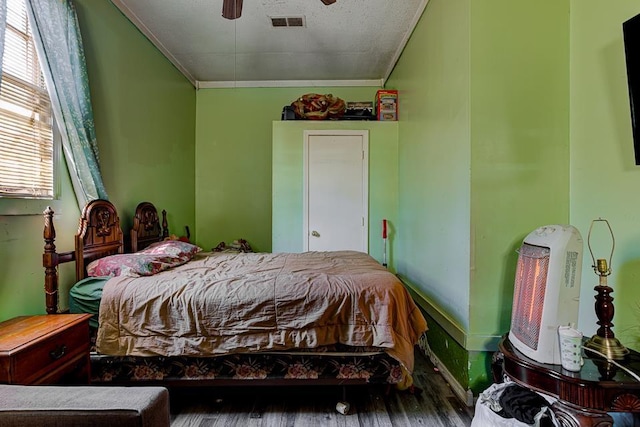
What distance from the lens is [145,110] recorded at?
10.4 feet

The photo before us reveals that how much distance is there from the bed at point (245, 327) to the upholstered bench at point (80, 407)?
80 cm

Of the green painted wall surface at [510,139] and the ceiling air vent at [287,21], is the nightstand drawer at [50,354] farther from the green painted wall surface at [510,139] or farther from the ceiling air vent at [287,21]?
the ceiling air vent at [287,21]

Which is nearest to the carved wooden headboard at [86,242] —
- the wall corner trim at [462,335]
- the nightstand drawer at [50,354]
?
the nightstand drawer at [50,354]

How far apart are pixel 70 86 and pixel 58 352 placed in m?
1.61

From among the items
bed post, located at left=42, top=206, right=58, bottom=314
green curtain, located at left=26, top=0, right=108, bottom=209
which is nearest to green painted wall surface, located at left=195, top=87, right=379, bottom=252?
green curtain, located at left=26, top=0, right=108, bottom=209

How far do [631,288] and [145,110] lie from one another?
3832 millimetres

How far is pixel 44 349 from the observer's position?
140 cm

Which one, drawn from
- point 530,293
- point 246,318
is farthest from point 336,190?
point 530,293

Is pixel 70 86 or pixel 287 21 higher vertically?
pixel 287 21

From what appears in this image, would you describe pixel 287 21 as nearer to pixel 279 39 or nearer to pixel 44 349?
pixel 279 39

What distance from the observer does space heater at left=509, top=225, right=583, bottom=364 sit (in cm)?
139

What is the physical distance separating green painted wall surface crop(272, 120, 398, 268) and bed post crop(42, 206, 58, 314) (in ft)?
7.43

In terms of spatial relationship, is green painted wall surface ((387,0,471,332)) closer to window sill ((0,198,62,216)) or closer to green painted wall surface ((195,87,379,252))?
green painted wall surface ((195,87,379,252))

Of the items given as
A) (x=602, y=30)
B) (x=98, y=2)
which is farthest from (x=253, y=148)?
(x=602, y=30)
